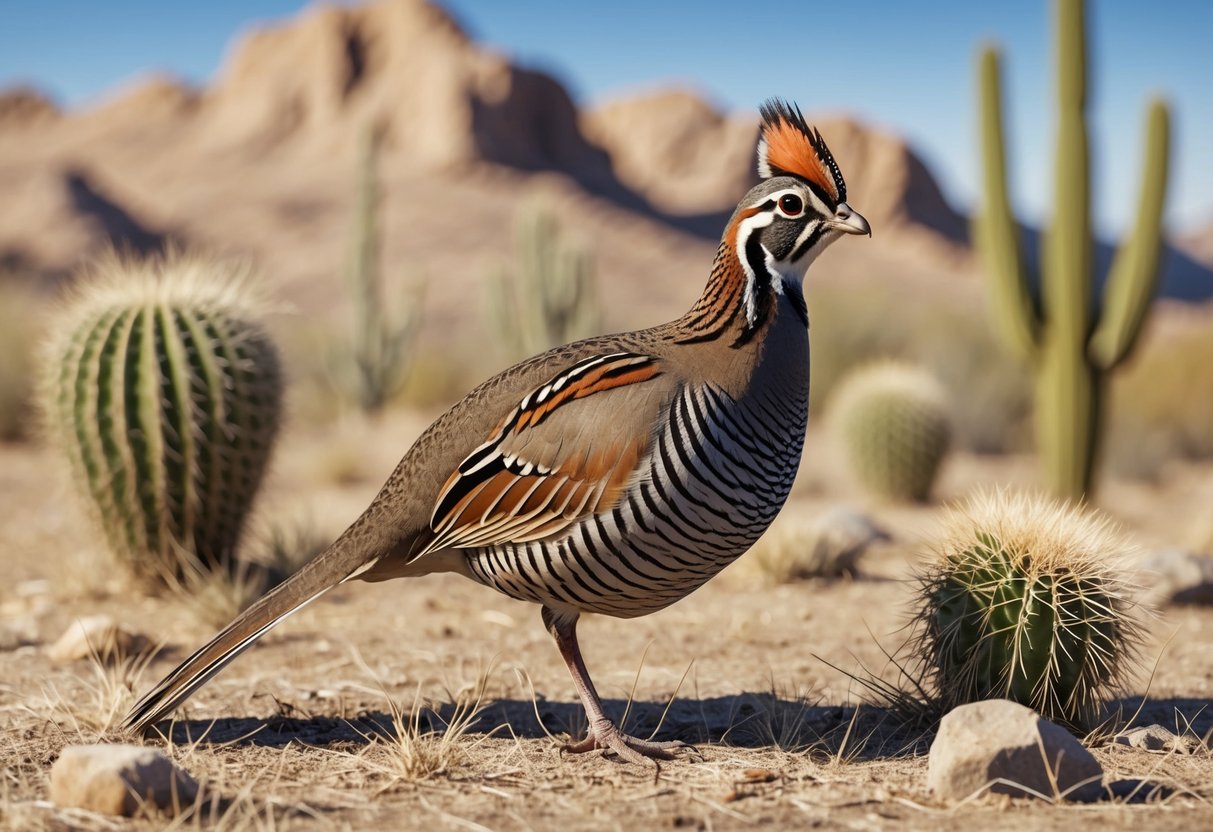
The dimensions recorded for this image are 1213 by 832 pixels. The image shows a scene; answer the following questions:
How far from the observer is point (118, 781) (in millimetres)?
3574

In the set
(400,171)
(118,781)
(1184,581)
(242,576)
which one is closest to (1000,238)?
(1184,581)

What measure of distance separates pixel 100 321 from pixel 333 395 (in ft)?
50.5

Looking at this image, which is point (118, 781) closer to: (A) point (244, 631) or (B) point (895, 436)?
(A) point (244, 631)

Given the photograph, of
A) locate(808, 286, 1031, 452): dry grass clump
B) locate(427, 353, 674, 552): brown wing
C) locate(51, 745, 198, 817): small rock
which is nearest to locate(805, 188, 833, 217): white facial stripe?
locate(427, 353, 674, 552): brown wing

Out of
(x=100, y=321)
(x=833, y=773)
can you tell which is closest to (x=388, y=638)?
(x=100, y=321)

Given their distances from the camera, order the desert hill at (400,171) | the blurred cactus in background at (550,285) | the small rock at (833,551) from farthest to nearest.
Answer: the desert hill at (400,171), the blurred cactus in background at (550,285), the small rock at (833,551)

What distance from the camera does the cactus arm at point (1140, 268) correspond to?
10586 mm

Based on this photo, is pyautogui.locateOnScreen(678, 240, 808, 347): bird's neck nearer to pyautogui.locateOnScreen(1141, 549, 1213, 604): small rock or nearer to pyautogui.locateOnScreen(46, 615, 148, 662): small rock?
pyautogui.locateOnScreen(46, 615, 148, 662): small rock

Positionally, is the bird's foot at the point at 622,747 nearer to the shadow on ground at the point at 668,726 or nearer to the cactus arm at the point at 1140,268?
the shadow on ground at the point at 668,726

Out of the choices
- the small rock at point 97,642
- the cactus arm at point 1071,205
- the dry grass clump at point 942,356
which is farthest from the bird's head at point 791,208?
the dry grass clump at point 942,356

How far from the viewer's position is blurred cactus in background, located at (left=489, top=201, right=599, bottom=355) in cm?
1825

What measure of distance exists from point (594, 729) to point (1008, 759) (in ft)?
4.68

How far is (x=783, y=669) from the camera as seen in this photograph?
612 centimetres

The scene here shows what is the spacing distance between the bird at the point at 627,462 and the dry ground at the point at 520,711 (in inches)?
14.5
